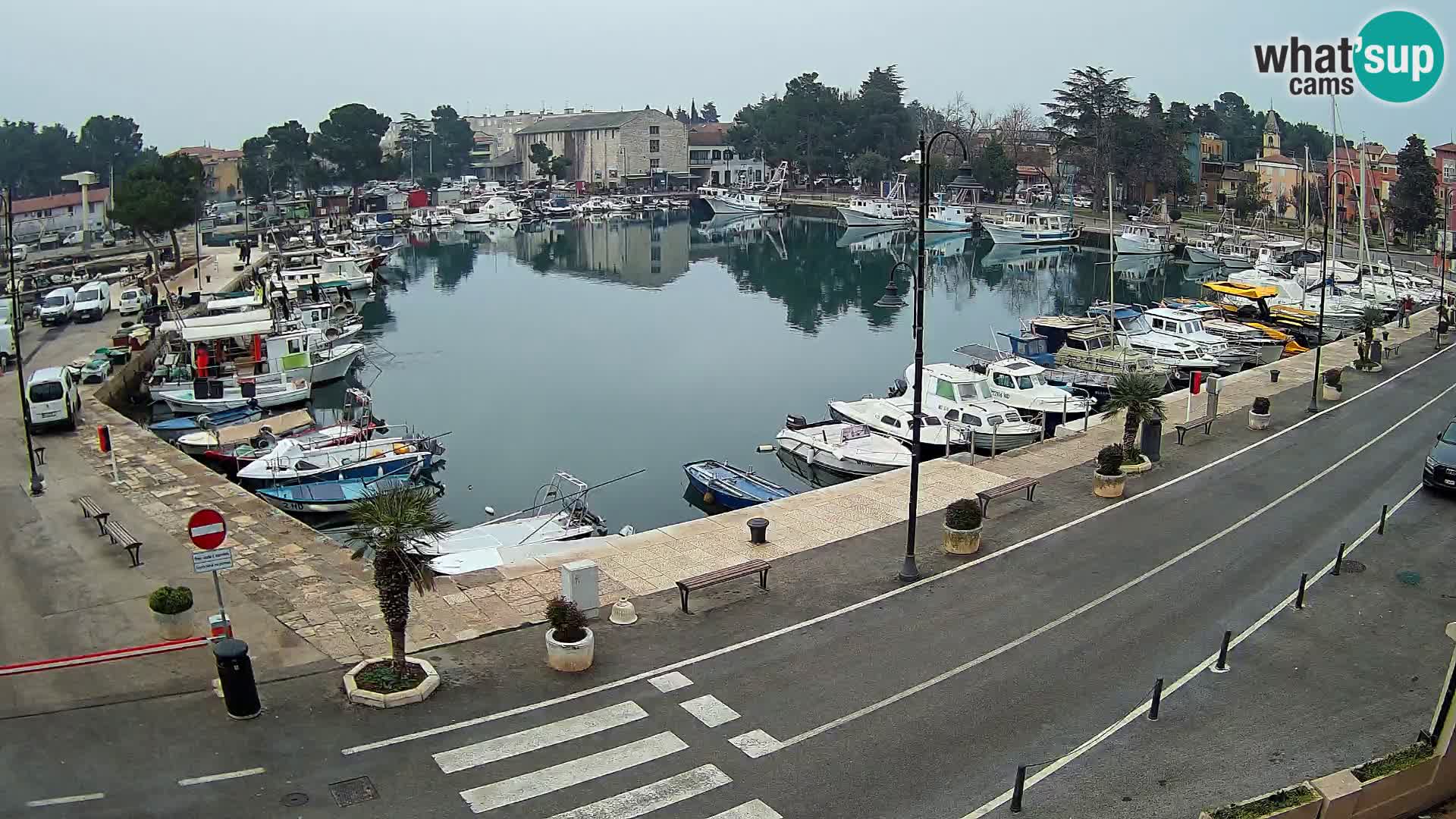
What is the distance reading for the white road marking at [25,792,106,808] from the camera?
41.3ft

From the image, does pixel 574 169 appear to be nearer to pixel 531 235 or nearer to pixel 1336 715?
pixel 531 235

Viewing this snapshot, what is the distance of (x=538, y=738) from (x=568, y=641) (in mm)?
2047

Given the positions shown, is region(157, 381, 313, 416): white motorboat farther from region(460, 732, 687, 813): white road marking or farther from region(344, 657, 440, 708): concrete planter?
region(460, 732, 687, 813): white road marking

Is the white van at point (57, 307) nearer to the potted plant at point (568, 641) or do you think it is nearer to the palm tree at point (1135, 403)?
the potted plant at point (568, 641)

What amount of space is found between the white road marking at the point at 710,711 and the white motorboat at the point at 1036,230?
10355cm

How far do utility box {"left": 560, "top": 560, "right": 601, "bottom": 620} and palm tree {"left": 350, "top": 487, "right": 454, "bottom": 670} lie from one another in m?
2.68

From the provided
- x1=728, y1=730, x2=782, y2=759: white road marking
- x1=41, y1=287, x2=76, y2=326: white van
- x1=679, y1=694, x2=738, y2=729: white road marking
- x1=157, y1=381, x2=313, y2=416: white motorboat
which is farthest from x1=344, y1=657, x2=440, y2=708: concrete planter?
x1=41, y1=287, x2=76, y2=326: white van

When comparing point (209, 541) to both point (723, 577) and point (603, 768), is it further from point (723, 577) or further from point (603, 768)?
point (723, 577)

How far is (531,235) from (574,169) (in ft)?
182

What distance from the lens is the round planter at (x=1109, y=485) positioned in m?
24.6

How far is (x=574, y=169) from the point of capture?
18450 cm

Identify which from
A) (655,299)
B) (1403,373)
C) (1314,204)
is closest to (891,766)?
(1403,373)

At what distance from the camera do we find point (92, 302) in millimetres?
55250

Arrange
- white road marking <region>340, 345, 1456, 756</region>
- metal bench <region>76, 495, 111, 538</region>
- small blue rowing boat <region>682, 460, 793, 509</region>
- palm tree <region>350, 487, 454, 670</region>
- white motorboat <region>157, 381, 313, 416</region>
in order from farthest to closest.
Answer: white motorboat <region>157, 381, 313, 416</region> < small blue rowing boat <region>682, 460, 793, 509</region> < metal bench <region>76, 495, 111, 538</region> < palm tree <region>350, 487, 454, 670</region> < white road marking <region>340, 345, 1456, 756</region>
